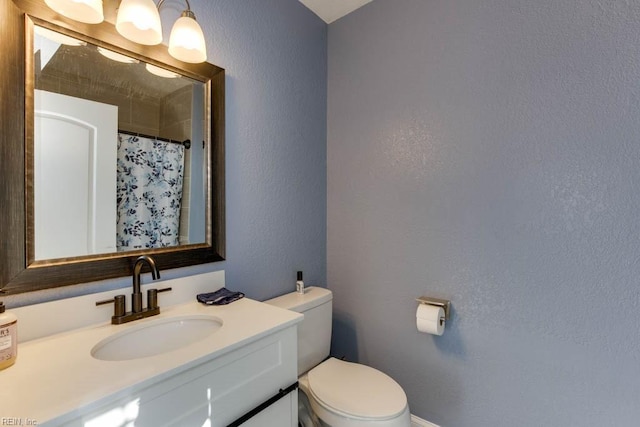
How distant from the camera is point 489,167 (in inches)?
53.8

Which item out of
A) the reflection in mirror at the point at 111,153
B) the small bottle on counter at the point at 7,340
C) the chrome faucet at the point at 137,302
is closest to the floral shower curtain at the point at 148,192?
the reflection in mirror at the point at 111,153

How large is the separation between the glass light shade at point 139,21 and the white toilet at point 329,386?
4.06 feet

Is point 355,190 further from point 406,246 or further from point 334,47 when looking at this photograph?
point 334,47

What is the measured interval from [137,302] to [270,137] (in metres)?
0.98

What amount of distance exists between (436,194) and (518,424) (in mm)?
1094

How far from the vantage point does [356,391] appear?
1.30 metres

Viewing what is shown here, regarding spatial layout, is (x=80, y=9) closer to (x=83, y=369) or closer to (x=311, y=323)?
(x=83, y=369)

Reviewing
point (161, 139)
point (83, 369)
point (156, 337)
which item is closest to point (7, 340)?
point (83, 369)

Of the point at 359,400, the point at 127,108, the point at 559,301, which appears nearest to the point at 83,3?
the point at 127,108

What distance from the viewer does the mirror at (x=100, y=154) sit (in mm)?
860

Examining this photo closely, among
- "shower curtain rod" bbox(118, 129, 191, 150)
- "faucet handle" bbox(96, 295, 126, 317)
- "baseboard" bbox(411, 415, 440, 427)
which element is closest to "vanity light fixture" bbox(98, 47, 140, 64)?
"shower curtain rod" bbox(118, 129, 191, 150)

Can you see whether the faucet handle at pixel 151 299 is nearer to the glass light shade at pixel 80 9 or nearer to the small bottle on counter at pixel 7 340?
the small bottle on counter at pixel 7 340

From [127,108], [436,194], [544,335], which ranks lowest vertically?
[544,335]

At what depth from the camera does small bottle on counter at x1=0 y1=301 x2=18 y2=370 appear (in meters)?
0.71
